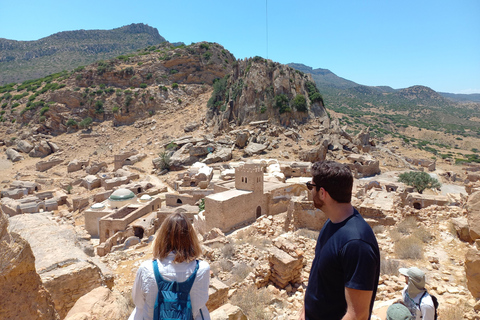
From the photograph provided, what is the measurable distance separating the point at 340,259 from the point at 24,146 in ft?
152

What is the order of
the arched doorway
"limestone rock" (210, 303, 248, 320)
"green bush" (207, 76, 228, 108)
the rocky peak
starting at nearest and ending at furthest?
"limestone rock" (210, 303, 248, 320) < the arched doorway < the rocky peak < "green bush" (207, 76, 228, 108)

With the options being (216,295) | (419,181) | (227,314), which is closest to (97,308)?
(227,314)

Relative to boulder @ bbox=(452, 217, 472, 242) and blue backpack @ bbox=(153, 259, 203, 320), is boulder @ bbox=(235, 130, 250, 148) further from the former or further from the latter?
blue backpack @ bbox=(153, 259, 203, 320)

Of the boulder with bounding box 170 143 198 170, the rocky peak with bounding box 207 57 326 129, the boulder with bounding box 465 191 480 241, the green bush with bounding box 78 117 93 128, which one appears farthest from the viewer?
the green bush with bounding box 78 117 93 128

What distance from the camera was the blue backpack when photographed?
2.05m

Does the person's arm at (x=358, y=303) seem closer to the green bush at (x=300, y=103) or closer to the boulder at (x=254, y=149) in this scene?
the boulder at (x=254, y=149)

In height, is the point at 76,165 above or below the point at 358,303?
below

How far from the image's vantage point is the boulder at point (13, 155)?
35000mm

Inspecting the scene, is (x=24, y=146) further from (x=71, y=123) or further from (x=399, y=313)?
(x=399, y=313)

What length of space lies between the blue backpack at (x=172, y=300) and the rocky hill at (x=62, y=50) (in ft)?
267

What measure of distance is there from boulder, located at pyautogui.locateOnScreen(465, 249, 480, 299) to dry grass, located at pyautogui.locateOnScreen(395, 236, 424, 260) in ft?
6.87

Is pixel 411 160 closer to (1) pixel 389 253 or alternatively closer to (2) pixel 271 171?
(2) pixel 271 171

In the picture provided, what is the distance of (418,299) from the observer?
3.31 metres

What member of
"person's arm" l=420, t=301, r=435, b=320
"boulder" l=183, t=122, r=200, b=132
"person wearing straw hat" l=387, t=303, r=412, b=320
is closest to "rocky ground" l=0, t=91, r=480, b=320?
"person wearing straw hat" l=387, t=303, r=412, b=320
